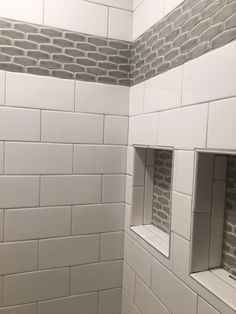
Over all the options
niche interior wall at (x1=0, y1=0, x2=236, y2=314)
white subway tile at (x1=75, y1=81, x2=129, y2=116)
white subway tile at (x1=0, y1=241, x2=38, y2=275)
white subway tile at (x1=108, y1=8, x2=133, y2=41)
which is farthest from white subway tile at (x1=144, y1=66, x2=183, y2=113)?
white subway tile at (x1=0, y1=241, x2=38, y2=275)

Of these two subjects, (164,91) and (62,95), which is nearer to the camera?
(164,91)

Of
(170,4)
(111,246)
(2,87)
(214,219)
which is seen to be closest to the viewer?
(214,219)

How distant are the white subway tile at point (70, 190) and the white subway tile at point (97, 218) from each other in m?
0.04

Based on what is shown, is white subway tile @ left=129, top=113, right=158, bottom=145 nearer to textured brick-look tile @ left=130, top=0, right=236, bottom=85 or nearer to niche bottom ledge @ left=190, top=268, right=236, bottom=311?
textured brick-look tile @ left=130, top=0, right=236, bottom=85

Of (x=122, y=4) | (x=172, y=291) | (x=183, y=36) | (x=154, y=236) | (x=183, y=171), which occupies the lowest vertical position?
(x=172, y=291)

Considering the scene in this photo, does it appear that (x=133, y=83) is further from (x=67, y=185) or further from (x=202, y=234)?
(x=202, y=234)

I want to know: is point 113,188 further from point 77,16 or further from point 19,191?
point 77,16

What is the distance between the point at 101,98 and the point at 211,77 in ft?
1.80

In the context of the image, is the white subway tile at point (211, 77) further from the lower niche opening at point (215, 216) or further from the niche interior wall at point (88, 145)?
the lower niche opening at point (215, 216)

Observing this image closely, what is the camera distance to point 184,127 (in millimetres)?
820

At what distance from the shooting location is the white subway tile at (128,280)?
1153 millimetres

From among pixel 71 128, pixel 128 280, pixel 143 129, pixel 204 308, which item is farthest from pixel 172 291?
pixel 71 128

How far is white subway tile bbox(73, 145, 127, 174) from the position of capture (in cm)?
114

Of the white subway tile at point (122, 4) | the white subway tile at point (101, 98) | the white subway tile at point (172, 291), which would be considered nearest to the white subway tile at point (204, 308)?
the white subway tile at point (172, 291)
